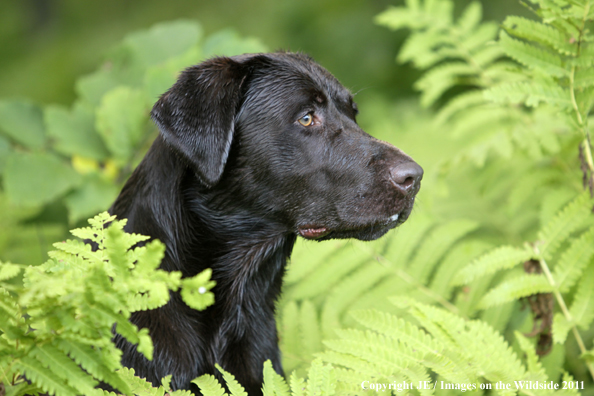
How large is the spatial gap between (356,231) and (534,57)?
1178mm

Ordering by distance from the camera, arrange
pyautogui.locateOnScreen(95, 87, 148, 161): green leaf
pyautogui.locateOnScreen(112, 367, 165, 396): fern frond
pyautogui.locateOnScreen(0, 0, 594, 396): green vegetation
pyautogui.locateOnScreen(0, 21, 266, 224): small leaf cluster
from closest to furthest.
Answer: pyautogui.locateOnScreen(0, 0, 594, 396): green vegetation, pyautogui.locateOnScreen(112, 367, 165, 396): fern frond, pyautogui.locateOnScreen(0, 21, 266, 224): small leaf cluster, pyautogui.locateOnScreen(95, 87, 148, 161): green leaf

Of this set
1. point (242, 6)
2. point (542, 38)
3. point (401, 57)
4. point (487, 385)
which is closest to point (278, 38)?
point (242, 6)

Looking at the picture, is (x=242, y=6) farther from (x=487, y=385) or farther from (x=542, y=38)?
(x=487, y=385)

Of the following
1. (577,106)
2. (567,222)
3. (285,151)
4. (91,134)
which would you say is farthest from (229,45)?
(567,222)

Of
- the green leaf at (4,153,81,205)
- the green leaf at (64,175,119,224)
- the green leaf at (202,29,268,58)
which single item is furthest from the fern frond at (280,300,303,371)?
the green leaf at (202,29,268,58)

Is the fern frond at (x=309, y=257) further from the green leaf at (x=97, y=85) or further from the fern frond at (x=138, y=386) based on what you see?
the green leaf at (x=97, y=85)

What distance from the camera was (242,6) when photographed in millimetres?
6879

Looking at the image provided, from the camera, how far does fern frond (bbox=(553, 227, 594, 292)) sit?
8.40ft

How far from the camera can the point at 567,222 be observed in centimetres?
264

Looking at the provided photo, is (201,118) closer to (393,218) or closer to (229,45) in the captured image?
(393,218)

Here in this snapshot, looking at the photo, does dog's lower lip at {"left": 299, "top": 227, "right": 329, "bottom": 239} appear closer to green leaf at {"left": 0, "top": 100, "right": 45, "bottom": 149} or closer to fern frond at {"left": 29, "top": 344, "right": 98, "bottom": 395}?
fern frond at {"left": 29, "top": 344, "right": 98, "bottom": 395}

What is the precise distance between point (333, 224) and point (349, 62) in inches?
176

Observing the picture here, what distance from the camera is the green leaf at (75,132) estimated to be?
3909 mm

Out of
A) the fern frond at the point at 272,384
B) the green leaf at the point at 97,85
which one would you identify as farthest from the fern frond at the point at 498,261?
the green leaf at the point at 97,85
